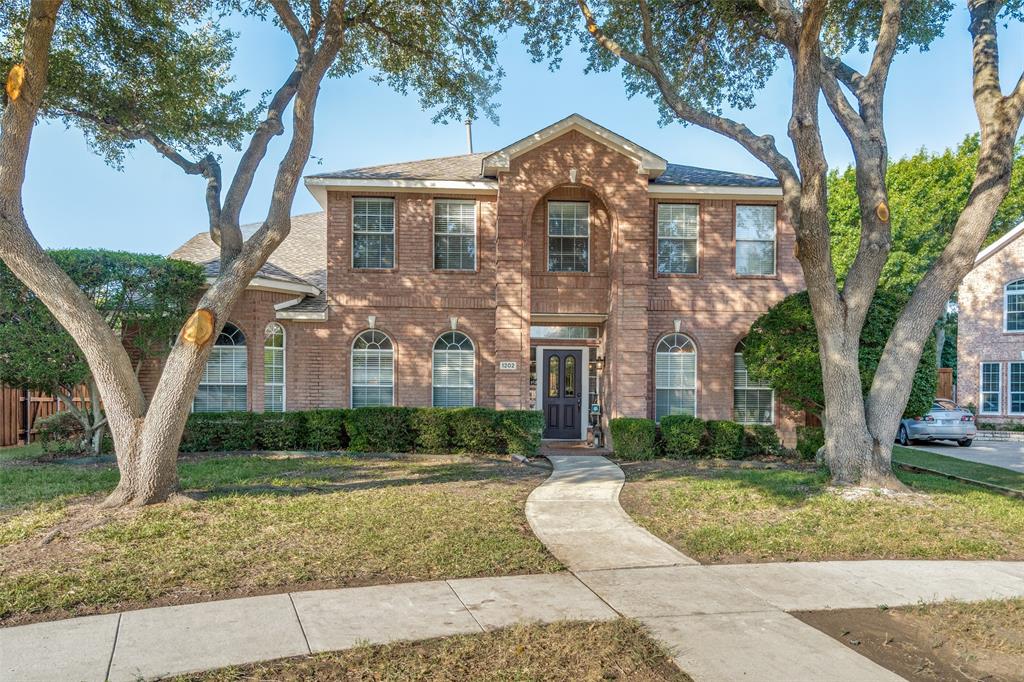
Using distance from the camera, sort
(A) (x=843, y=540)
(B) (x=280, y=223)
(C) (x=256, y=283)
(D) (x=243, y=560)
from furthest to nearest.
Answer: (C) (x=256, y=283), (B) (x=280, y=223), (A) (x=843, y=540), (D) (x=243, y=560)

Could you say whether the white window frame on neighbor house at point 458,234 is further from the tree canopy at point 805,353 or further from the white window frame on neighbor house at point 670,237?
the tree canopy at point 805,353

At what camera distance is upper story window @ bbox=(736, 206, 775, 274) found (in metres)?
15.1

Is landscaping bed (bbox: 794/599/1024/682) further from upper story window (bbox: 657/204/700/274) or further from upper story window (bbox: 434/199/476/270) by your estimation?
upper story window (bbox: 434/199/476/270)

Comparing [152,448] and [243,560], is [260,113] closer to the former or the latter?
[152,448]

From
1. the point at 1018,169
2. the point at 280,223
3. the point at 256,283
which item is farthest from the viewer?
the point at 1018,169

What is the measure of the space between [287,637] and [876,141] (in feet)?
33.9

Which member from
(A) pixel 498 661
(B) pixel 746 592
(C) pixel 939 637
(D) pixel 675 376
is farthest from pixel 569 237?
(A) pixel 498 661

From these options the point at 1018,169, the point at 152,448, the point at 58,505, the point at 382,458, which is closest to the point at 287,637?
the point at 152,448

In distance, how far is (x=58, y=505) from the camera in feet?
25.9

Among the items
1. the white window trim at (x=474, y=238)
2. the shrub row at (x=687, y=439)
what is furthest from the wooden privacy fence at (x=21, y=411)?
the shrub row at (x=687, y=439)

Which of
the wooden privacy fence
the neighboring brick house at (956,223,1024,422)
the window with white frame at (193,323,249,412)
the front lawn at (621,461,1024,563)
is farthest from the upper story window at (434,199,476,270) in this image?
the neighboring brick house at (956,223,1024,422)

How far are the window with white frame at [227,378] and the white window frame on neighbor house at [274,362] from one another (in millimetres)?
394

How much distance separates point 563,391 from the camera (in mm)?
16062

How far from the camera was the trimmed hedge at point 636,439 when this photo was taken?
520 inches
